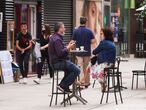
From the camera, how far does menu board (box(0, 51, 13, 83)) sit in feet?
66.6

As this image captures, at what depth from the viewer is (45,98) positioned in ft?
52.6

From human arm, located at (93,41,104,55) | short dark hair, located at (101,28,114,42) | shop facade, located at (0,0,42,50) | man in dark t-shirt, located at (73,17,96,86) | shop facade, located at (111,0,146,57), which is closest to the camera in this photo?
human arm, located at (93,41,104,55)

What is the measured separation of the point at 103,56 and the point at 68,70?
6.34 feet

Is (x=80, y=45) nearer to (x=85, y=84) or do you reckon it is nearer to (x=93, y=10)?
(x=85, y=84)

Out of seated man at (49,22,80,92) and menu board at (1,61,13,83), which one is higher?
seated man at (49,22,80,92)

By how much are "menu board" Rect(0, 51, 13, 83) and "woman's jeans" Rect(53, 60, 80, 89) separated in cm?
641

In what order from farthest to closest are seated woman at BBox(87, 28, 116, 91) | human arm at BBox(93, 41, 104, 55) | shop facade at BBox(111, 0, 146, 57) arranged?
1. shop facade at BBox(111, 0, 146, 57)
2. human arm at BBox(93, 41, 104, 55)
3. seated woman at BBox(87, 28, 116, 91)

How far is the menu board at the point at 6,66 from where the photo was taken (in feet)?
66.6

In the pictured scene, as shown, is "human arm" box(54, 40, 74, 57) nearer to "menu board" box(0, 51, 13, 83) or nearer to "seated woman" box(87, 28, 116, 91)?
"seated woman" box(87, 28, 116, 91)

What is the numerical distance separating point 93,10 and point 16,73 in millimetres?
10730

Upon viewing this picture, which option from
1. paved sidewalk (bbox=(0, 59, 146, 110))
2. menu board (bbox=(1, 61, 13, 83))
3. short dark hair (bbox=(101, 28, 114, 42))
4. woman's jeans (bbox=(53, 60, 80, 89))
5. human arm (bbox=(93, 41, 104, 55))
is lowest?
paved sidewalk (bbox=(0, 59, 146, 110))

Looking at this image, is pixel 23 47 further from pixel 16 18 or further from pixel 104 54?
pixel 104 54

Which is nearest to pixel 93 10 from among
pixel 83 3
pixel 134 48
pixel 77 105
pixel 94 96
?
pixel 83 3

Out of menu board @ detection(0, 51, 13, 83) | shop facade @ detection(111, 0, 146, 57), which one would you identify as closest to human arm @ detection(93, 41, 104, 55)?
menu board @ detection(0, 51, 13, 83)
